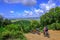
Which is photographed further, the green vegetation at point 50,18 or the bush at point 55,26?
the green vegetation at point 50,18

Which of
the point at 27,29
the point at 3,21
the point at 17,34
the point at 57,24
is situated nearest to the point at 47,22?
the point at 57,24

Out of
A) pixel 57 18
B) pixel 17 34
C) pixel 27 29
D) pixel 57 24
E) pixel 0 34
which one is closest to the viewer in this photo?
pixel 0 34

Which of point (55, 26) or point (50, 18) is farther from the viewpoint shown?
point (50, 18)

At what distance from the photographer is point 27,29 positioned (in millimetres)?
22906

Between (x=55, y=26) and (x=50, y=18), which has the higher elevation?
(x=50, y=18)

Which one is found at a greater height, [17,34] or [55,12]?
[55,12]

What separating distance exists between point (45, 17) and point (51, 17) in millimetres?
890

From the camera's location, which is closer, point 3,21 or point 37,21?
point 3,21

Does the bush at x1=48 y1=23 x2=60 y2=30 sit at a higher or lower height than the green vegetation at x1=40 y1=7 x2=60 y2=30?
lower

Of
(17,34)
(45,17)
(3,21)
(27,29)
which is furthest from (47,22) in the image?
(17,34)

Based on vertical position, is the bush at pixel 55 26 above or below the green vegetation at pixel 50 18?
below

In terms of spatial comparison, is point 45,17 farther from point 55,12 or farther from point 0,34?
point 0,34

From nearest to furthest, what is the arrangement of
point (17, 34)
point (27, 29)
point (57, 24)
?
point (17, 34)
point (27, 29)
point (57, 24)

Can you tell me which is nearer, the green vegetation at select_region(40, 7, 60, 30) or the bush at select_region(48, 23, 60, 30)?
the bush at select_region(48, 23, 60, 30)
